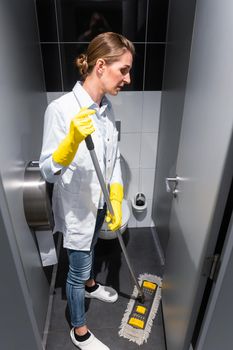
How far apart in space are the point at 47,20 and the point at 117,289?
172 centimetres

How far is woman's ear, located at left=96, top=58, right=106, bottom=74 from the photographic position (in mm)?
1090

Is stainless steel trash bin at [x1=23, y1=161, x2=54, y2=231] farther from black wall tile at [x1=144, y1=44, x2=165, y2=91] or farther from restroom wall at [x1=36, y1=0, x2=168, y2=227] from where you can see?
black wall tile at [x1=144, y1=44, x2=165, y2=91]

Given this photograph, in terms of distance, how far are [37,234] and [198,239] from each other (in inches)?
31.4

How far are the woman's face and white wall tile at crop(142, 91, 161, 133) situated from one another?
2.50 feet

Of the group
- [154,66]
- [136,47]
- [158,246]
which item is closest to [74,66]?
[136,47]

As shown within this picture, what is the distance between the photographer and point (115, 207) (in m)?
1.43

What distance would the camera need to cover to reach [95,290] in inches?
70.9

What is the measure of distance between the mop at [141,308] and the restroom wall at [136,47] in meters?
0.79

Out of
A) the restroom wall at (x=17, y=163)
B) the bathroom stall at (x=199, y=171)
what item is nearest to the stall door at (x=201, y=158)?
the bathroom stall at (x=199, y=171)

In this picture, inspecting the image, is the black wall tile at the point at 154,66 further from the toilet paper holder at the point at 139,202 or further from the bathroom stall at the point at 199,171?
the toilet paper holder at the point at 139,202

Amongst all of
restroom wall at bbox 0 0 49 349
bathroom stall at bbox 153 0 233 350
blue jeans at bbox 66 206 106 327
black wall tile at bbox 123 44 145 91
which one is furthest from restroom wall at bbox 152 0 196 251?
restroom wall at bbox 0 0 49 349

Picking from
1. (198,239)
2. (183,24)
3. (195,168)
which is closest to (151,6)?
(183,24)

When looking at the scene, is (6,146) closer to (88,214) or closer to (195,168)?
(88,214)

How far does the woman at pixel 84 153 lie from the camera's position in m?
1.08
